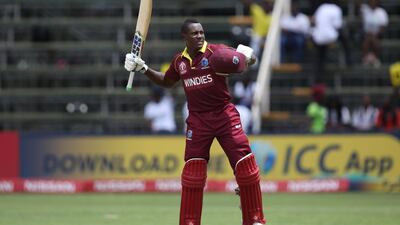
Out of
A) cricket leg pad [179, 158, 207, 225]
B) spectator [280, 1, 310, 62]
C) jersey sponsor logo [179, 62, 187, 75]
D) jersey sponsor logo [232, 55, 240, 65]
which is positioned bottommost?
cricket leg pad [179, 158, 207, 225]

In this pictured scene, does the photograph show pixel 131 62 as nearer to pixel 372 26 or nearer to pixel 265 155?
pixel 265 155

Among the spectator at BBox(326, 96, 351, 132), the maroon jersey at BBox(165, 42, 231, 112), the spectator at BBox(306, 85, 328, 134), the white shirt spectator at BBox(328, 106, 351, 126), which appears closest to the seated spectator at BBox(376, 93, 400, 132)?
the spectator at BBox(326, 96, 351, 132)

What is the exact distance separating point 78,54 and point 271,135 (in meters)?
6.99

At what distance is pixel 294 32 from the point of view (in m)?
21.1

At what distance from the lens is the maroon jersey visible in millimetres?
9414

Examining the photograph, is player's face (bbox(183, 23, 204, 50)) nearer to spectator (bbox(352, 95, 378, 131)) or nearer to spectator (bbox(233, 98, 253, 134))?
spectator (bbox(233, 98, 253, 134))

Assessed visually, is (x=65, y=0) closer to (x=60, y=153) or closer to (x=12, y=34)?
(x=12, y=34)

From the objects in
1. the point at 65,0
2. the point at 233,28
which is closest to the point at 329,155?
the point at 233,28

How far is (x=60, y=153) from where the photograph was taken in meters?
19.2

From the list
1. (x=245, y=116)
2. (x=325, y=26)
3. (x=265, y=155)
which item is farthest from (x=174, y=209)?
(x=325, y=26)

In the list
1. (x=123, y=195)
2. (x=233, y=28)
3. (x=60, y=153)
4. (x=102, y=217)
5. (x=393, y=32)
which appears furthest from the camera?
(x=393, y=32)

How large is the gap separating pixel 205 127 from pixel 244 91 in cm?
1048

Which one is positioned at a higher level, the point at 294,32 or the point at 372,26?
the point at 372,26

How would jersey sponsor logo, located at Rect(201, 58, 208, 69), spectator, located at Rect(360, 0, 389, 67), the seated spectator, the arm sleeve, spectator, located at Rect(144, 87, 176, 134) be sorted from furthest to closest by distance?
spectator, located at Rect(360, 0, 389, 67)
spectator, located at Rect(144, 87, 176, 134)
the seated spectator
the arm sleeve
jersey sponsor logo, located at Rect(201, 58, 208, 69)
